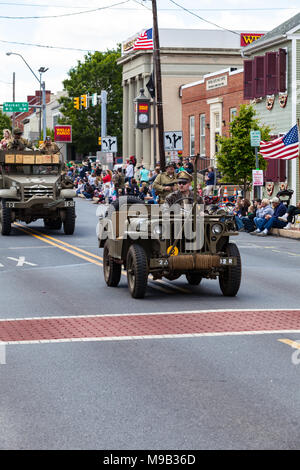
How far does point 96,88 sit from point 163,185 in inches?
3006

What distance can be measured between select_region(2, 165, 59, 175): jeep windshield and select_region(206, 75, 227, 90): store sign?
72.9 ft

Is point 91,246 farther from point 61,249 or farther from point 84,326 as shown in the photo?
point 84,326

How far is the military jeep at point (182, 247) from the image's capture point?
12.9m

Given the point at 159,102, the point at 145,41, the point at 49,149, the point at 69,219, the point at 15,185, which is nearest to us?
the point at 15,185


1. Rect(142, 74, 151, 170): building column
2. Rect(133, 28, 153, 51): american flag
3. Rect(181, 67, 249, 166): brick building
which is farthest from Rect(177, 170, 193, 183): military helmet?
Rect(142, 74, 151, 170): building column

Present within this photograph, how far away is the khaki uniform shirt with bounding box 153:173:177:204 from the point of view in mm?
14880

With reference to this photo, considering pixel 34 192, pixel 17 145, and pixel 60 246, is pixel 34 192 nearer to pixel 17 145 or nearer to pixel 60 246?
pixel 17 145

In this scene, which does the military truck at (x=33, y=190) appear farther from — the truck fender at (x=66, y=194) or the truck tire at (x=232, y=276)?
the truck tire at (x=232, y=276)

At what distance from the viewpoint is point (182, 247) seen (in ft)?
43.2

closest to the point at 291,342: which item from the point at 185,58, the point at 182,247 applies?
the point at 182,247

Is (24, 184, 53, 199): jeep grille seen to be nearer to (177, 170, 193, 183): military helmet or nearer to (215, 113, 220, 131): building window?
(177, 170, 193, 183): military helmet

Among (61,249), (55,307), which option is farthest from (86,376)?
(61,249)

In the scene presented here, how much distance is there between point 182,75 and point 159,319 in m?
53.9

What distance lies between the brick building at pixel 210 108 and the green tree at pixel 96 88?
35936mm
